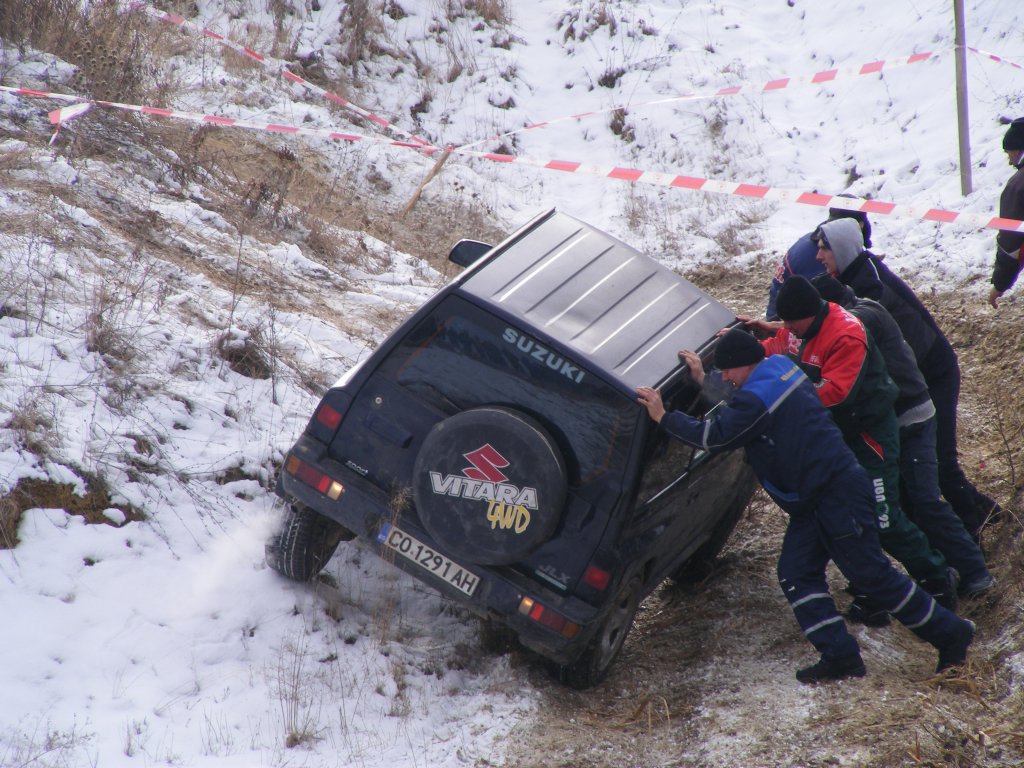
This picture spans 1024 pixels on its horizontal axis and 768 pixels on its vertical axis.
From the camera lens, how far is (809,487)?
4.40 m

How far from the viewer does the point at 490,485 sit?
4.00 m

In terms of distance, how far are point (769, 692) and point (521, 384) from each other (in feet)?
6.09

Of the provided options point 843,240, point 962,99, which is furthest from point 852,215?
point 962,99

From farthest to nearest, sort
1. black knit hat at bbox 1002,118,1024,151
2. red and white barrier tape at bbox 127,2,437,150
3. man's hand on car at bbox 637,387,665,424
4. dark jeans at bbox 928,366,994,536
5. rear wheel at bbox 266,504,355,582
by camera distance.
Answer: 1. red and white barrier tape at bbox 127,2,437,150
2. black knit hat at bbox 1002,118,1024,151
3. dark jeans at bbox 928,366,994,536
4. rear wheel at bbox 266,504,355,582
5. man's hand on car at bbox 637,387,665,424

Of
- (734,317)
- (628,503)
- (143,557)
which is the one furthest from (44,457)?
(734,317)

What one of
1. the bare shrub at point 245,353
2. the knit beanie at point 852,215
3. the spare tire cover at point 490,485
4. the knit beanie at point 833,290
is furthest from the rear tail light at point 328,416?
the knit beanie at point 852,215

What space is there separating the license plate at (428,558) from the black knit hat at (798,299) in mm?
2063

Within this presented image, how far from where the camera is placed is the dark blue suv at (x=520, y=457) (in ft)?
13.2

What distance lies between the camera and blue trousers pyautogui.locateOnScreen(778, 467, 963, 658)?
438cm

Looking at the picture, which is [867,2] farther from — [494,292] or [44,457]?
[44,457]

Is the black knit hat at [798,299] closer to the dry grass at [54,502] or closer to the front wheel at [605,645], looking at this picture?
the front wheel at [605,645]

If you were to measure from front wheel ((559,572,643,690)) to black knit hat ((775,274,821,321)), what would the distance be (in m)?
1.54

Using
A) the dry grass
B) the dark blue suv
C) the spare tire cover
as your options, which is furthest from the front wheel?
the dry grass

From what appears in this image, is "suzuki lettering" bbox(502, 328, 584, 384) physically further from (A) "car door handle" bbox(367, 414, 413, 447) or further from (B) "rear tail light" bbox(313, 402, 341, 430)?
(B) "rear tail light" bbox(313, 402, 341, 430)
